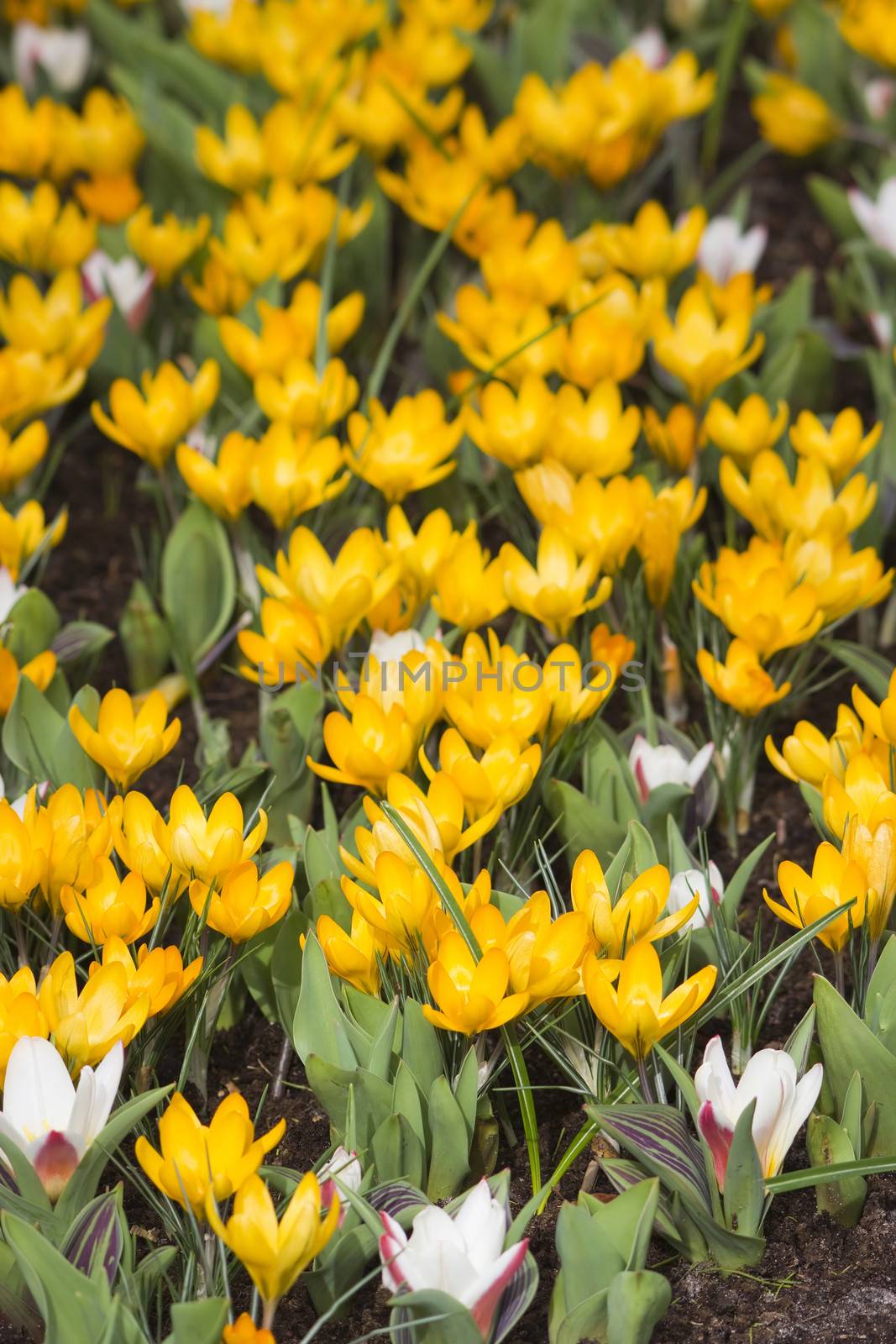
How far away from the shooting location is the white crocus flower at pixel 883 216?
7.49 ft

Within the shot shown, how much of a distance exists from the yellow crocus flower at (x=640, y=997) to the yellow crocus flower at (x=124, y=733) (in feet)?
1.58

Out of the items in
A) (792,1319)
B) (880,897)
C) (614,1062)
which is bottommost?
(792,1319)

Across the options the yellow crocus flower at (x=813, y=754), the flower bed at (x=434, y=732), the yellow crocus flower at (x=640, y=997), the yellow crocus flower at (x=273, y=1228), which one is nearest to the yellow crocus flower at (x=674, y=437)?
the flower bed at (x=434, y=732)

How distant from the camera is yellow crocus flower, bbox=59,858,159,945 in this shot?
127 cm

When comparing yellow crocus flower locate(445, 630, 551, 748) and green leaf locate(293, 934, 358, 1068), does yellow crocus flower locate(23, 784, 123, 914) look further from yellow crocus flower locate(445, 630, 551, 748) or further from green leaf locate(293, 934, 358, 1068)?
yellow crocus flower locate(445, 630, 551, 748)

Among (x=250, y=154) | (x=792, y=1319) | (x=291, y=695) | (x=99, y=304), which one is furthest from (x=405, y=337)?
(x=792, y=1319)

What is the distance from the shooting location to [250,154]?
2.35 metres

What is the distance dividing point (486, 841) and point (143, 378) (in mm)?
725

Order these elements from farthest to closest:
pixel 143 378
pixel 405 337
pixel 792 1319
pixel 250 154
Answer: pixel 405 337
pixel 250 154
pixel 143 378
pixel 792 1319

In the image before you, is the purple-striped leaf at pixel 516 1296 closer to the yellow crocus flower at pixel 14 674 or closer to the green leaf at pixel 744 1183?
→ the green leaf at pixel 744 1183

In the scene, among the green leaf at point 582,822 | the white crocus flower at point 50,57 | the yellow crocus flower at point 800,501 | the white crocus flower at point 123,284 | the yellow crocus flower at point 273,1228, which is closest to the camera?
the yellow crocus flower at point 273,1228

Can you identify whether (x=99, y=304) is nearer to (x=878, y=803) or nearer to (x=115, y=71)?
(x=115, y=71)

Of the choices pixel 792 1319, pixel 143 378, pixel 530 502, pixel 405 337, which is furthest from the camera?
pixel 405 337

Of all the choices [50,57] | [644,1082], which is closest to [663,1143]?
[644,1082]
